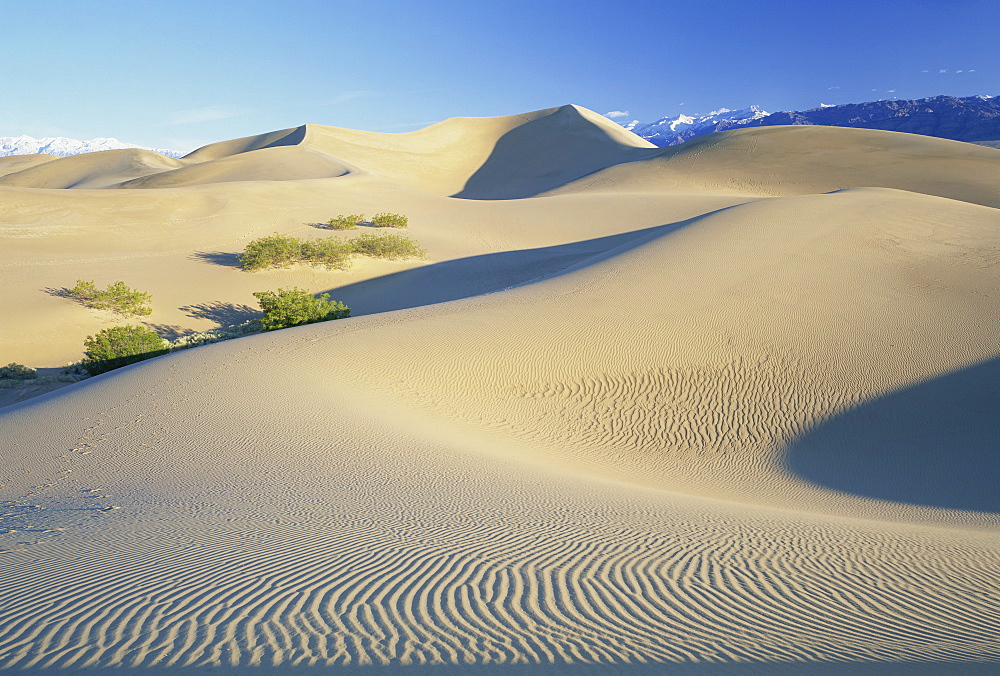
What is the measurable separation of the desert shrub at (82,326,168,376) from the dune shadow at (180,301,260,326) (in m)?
3.71

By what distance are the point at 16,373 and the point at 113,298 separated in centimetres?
402

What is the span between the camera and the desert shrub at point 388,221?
25.7m

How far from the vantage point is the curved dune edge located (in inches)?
127

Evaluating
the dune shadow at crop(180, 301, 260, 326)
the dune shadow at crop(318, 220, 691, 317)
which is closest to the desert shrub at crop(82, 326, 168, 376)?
the dune shadow at crop(180, 301, 260, 326)

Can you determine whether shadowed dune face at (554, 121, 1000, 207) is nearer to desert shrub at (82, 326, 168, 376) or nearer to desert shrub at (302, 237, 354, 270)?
desert shrub at (302, 237, 354, 270)

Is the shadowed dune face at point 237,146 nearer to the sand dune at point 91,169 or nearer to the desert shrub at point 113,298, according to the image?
the sand dune at point 91,169

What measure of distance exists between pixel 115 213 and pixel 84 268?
6.42 meters

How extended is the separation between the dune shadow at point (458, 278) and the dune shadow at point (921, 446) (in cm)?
948

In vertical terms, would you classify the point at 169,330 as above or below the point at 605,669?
above

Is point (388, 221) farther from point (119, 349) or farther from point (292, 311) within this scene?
point (119, 349)

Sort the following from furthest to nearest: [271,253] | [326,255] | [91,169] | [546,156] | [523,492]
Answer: [91,169], [546,156], [326,255], [271,253], [523,492]

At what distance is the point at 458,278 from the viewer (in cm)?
2098

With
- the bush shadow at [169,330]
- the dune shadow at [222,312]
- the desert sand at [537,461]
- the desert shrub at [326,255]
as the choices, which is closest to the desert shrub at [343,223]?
the desert shrub at [326,255]

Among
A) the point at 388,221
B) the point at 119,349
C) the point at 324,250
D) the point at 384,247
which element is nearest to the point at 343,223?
the point at 388,221
